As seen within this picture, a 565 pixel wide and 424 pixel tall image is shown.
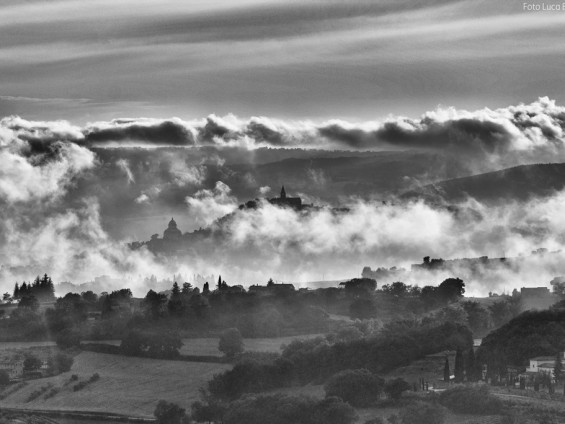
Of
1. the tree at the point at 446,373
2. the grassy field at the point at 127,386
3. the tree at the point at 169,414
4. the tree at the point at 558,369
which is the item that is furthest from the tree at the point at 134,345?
the tree at the point at 558,369

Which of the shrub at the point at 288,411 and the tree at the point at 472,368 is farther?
the tree at the point at 472,368

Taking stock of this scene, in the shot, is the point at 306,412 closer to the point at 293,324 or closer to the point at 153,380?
the point at 153,380

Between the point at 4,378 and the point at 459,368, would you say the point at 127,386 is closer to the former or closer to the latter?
the point at 4,378

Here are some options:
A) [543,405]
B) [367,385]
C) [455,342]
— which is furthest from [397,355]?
[543,405]

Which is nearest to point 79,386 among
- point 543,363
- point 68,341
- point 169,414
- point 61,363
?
point 61,363

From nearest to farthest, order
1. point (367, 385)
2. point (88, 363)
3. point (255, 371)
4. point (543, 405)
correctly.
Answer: point (543, 405)
point (367, 385)
point (255, 371)
point (88, 363)

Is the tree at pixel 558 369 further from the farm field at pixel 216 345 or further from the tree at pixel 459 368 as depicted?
the farm field at pixel 216 345

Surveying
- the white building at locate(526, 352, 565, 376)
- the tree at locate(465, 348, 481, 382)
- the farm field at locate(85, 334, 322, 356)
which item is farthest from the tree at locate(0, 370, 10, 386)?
the white building at locate(526, 352, 565, 376)
